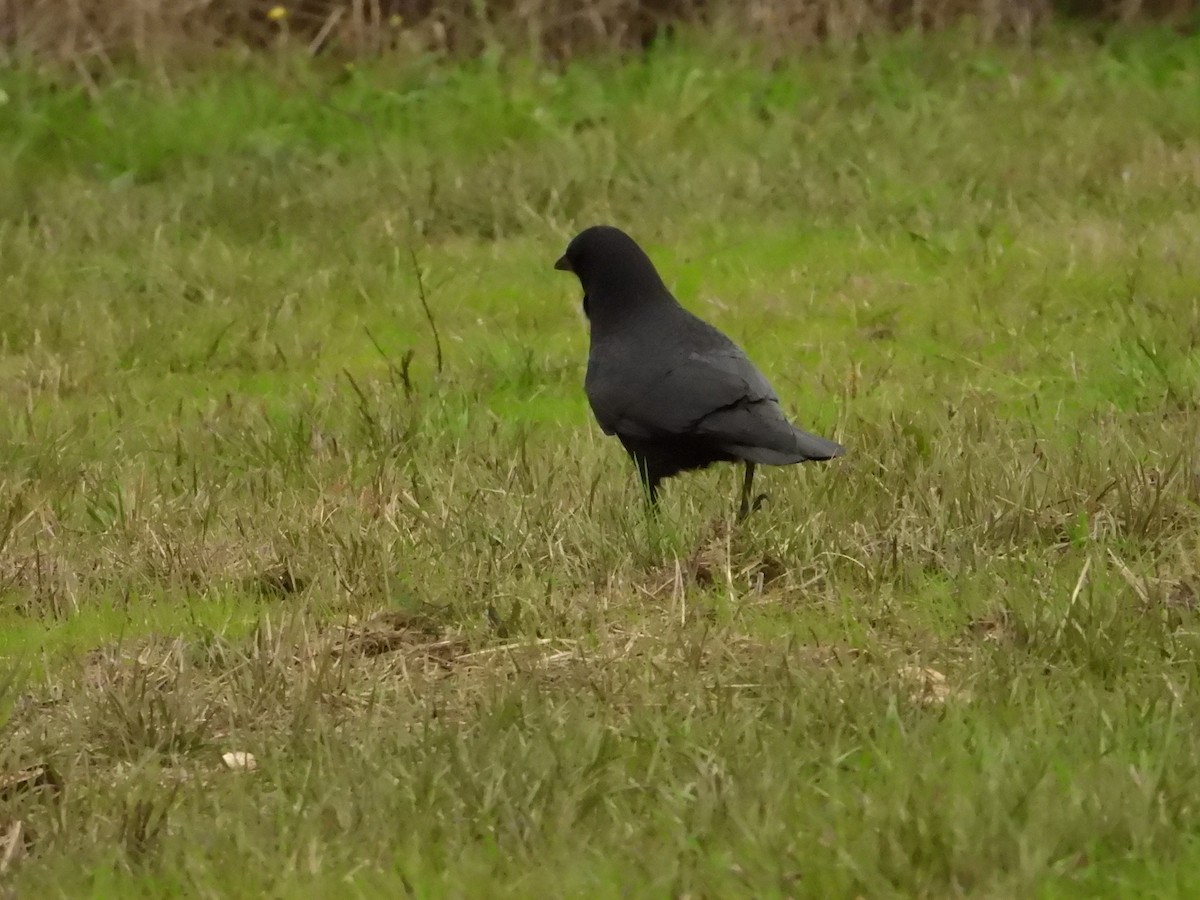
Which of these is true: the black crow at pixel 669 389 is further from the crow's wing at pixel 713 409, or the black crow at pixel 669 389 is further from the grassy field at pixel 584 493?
the grassy field at pixel 584 493

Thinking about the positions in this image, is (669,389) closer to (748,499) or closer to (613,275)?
(748,499)

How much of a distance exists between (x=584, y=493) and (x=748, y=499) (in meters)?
0.47

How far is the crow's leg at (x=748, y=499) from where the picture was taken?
514cm

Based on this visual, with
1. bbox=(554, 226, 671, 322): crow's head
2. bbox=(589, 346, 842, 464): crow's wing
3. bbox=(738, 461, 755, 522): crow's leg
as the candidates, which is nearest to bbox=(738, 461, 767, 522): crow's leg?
bbox=(738, 461, 755, 522): crow's leg

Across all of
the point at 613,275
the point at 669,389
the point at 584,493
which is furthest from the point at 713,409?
the point at 613,275

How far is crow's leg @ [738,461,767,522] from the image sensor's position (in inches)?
203

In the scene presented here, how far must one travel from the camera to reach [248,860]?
127 inches

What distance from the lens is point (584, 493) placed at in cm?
551

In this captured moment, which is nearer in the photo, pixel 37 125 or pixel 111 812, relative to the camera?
pixel 111 812

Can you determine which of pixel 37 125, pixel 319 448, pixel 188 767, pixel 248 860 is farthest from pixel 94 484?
pixel 37 125

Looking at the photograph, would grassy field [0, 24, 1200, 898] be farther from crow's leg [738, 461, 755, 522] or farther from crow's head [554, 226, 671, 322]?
crow's head [554, 226, 671, 322]

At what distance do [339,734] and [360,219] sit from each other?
6.03 meters

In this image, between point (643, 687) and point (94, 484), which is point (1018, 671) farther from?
point (94, 484)

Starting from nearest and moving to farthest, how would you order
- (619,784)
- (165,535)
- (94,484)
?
1. (619,784)
2. (165,535)
3. (94,484)
